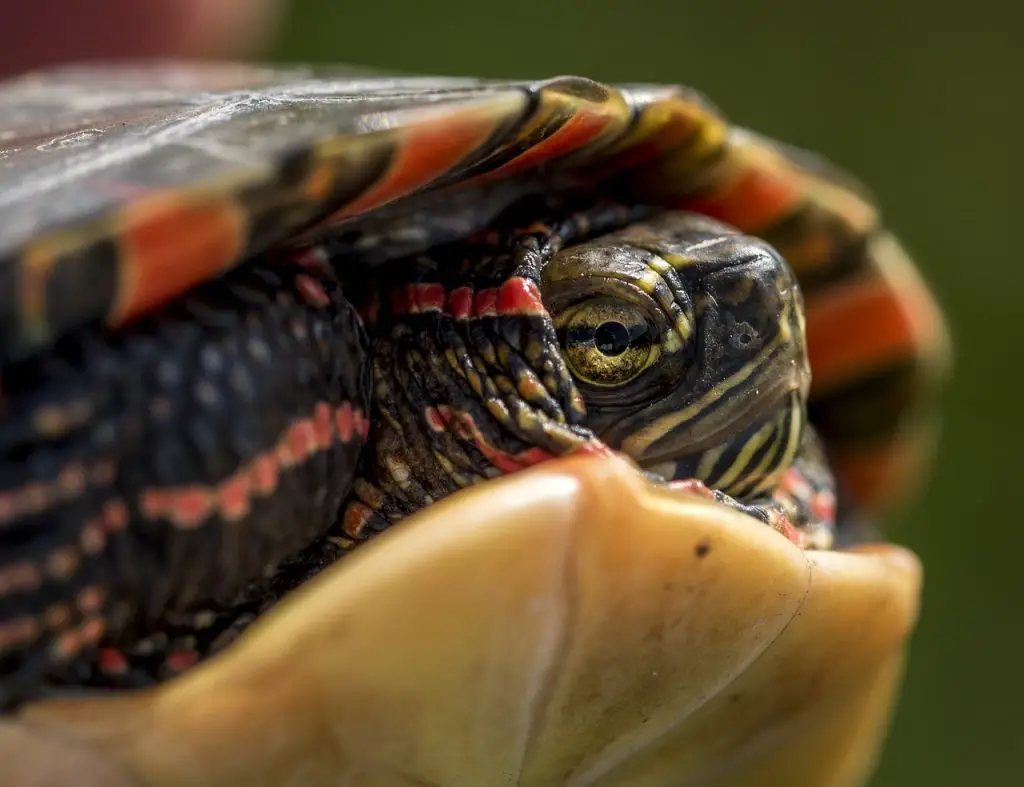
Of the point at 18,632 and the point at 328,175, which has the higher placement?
the point at 328,175

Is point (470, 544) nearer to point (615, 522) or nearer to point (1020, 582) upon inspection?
point (615, 522)

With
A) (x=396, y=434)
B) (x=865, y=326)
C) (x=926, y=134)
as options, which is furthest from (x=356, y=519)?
(x=926, y=134)

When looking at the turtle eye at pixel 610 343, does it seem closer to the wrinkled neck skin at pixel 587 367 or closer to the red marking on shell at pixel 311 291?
the wrinkled neck skin at pixel 587 367

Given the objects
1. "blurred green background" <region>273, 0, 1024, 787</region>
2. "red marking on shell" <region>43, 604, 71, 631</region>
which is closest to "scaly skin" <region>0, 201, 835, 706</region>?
"red marking on shell" <region>43, 604, 71, 631</region>

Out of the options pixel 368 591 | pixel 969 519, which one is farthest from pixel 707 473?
Answer: pixel 969 519

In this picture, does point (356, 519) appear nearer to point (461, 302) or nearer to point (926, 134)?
point (461, 302)

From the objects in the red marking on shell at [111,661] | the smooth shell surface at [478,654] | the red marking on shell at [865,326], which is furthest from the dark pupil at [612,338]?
the red marking on shell at [865,326]
